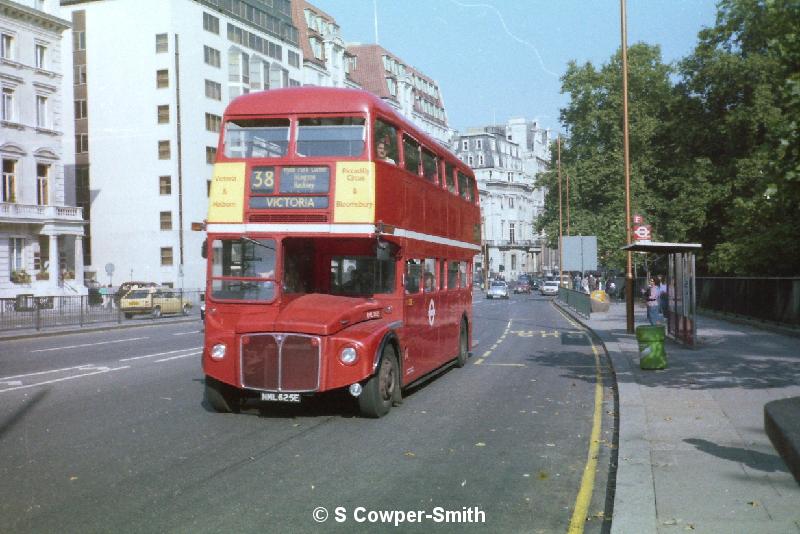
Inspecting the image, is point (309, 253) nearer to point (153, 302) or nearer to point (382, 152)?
point (382, 152)

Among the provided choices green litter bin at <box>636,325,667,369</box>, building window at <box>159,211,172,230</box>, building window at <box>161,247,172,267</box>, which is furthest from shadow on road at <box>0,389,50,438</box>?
building window at <box>159,211,172,230</box>

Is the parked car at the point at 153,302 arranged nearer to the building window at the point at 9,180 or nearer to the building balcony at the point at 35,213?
the building balcony at the point at 35,213

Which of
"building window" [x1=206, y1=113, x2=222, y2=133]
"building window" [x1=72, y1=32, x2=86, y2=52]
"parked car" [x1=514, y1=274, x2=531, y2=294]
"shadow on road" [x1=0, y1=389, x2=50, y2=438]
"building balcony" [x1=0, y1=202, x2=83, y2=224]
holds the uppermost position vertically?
"building window" [x1=72, y1=32, x2=86, y2=52]

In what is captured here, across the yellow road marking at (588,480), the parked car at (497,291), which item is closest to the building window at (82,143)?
the parked car at (497,291)

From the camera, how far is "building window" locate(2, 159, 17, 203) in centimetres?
4700

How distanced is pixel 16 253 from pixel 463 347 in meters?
36.0

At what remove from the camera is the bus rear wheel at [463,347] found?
1802 centimetres

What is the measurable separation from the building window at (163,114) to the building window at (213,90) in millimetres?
3655

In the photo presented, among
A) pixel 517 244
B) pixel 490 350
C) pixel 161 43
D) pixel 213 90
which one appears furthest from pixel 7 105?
pixel 517 244

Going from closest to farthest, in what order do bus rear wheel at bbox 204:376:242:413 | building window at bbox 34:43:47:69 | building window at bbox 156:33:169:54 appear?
1. bus rear wheel at bbox 204:376:242:413
2. building window at bbox 34:43:47:69
3. building window at bbox 156:33:169:54

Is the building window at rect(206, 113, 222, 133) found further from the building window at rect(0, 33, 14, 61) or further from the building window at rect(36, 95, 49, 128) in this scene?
the building window at rect(0, 33, 14, 61)

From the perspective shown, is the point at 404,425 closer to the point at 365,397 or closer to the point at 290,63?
the point at 365,397

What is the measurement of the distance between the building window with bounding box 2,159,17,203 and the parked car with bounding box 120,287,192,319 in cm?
1253

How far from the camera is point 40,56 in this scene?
49.3m
